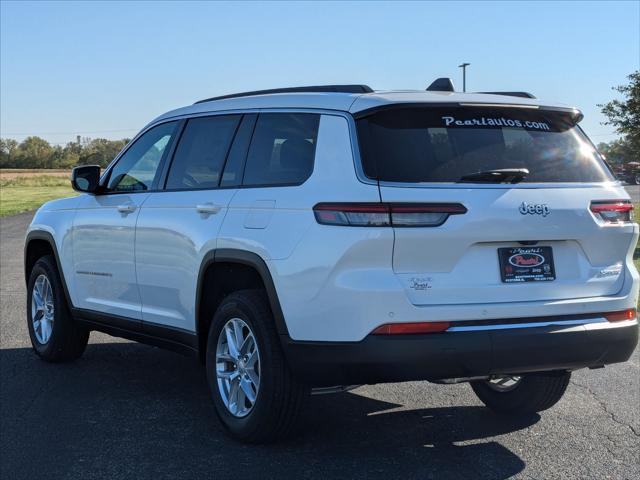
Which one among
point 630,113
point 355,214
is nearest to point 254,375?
point 355,214

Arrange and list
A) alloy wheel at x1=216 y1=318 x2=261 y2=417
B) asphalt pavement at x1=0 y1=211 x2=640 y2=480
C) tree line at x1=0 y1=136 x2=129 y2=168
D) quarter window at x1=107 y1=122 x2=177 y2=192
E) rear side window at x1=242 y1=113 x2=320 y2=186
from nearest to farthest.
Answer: asphalt pavement at x1=0 y1=211 x2=640 y2=480
rear side window at x1=242 y1=113 x2=320 y2=186
alloy wheel at x1=216 y1=318 x2=261 y2=417
quarter window at x1=107 y1=122 x2=177 y2=192
tree line at x1=0 y1=136 x2=129 y2=168

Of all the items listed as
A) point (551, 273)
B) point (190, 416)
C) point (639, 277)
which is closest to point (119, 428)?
point (190, 416)

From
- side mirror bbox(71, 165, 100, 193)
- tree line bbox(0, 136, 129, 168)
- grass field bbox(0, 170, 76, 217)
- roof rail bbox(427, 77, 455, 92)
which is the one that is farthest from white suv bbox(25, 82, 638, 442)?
tree line bbox(0, 136, 129, 168)

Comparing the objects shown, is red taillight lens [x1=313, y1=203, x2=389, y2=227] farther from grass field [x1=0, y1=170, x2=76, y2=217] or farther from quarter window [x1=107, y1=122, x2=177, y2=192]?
grass field [x1=0, y1=170, x2=76, y2=217]

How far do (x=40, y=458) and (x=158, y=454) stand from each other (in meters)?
0.63

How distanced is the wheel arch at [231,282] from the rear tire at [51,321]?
2.06m

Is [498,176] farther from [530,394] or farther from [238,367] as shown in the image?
[238,367]

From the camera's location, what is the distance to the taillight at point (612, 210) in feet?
16.0

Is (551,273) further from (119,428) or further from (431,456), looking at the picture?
(119,428)

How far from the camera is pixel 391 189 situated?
449 centimetres

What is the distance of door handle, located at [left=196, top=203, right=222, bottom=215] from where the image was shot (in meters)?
5.47

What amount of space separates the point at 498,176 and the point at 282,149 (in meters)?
1.26

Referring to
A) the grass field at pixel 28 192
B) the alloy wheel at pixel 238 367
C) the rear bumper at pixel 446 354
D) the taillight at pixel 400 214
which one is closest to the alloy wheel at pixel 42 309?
the alloy wheel at pixel 238 367

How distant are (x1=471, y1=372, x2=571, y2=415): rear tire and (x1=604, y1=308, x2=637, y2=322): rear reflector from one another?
0.74 metres
